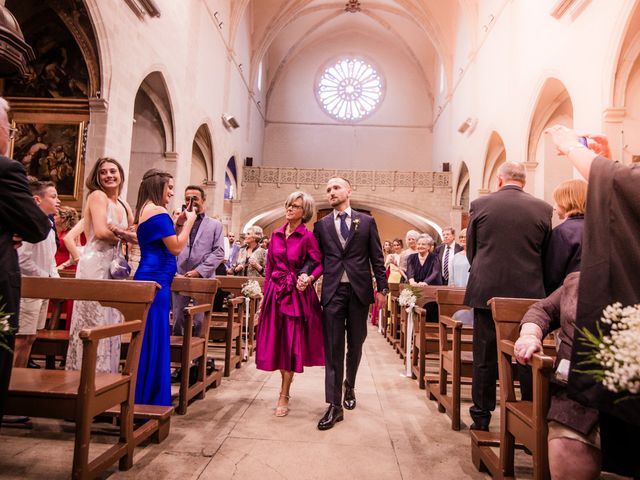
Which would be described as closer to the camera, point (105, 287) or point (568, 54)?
point (105, 287)

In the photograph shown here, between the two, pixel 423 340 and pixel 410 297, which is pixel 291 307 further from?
pixel 410 297

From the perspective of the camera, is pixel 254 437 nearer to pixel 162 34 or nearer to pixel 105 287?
pixel 105 287

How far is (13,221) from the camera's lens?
1759 mm

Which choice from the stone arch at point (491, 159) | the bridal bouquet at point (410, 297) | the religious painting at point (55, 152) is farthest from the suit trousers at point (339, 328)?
the stone arch at point (491, 159)

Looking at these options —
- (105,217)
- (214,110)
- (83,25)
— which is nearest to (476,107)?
(214,110)

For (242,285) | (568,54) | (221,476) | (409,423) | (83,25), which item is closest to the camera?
(221,476)

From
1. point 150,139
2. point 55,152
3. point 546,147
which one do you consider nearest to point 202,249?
point 55,152

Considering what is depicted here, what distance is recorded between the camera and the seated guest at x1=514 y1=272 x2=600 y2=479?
59.2 inches

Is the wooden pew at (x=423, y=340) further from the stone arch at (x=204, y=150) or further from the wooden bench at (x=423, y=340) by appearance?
the stone arch at (x=204, y=150)

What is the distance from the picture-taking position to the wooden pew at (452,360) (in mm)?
3148

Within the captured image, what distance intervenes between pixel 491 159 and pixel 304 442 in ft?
39.8

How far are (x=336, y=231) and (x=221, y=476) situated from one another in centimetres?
177

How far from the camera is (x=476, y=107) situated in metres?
13.5

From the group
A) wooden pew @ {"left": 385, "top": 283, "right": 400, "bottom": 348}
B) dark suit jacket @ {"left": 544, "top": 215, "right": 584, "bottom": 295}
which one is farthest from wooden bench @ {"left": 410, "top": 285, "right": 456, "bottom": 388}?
wooden pew @ {"left": 385, "top": 283, "right": 400, "bottom": 348}
